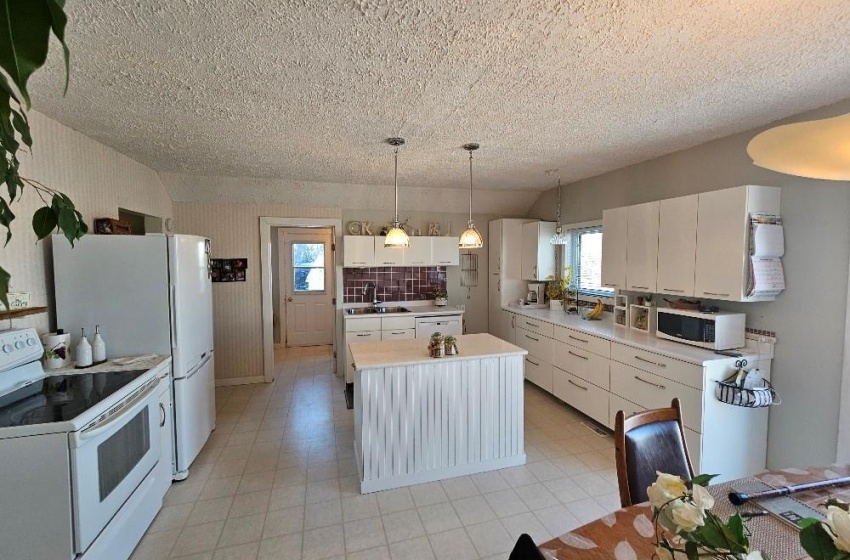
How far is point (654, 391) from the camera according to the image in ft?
9.14

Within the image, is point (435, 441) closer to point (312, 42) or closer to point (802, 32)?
point (312, 42)

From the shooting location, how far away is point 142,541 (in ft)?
6.93

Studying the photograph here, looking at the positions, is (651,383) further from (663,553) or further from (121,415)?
(121,415)

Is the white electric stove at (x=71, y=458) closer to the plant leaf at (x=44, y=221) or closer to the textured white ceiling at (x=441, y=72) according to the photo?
the plant leaf at (x=44, y=221)

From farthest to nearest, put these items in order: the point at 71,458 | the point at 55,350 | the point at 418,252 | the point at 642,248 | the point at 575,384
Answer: the point at 418,252 < the point at 575,384 < the point at 642,248 < the point at 55,350 < the point at 71,458

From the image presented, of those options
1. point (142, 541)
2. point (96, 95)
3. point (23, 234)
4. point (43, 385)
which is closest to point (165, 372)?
point (43, 385)

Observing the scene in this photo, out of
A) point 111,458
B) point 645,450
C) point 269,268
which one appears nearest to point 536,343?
point 645,450

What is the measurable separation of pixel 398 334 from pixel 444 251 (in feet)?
4.13

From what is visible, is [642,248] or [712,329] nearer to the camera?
[712,329]

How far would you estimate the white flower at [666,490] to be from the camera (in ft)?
2.43

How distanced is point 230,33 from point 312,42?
12.2 inches

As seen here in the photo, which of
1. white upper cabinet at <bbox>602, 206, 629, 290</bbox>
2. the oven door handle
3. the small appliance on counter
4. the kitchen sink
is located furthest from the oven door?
the small appliance on counter

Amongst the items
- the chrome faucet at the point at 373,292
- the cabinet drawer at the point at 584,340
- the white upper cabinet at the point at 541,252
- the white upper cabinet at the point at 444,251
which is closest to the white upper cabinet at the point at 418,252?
the white upper cabinet at the point at 444,251

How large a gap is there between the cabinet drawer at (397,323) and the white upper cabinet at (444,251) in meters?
0.86
